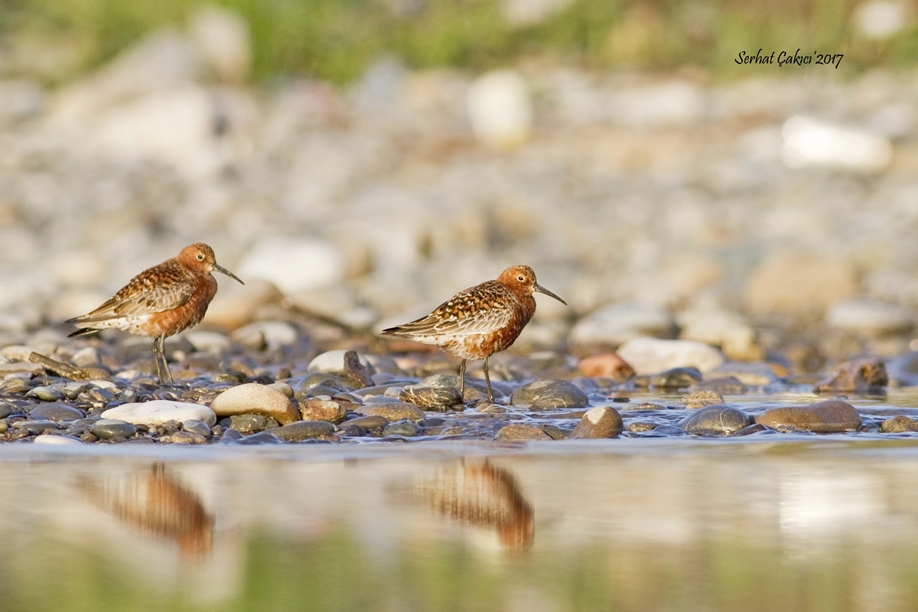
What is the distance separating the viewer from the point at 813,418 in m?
8.72

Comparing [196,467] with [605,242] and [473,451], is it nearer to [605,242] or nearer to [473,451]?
[473,451]

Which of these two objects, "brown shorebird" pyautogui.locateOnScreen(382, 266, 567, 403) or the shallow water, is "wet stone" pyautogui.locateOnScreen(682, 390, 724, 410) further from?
the shallow water

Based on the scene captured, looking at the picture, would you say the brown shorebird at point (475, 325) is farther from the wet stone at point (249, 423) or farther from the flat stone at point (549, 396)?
the wet stone at point (249, 423)

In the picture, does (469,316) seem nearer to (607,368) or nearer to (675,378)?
(607,368)

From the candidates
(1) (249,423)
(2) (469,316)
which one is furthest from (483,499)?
(2) (469,316)

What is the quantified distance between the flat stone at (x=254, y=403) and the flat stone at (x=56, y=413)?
851mm

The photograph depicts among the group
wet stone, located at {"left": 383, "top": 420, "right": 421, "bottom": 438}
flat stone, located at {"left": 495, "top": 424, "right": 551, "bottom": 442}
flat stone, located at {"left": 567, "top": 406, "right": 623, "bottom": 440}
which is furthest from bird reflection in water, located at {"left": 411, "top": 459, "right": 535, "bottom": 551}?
flat stone, located at {"left": 567, "top": 406, "right": 623, "bottom": 440}

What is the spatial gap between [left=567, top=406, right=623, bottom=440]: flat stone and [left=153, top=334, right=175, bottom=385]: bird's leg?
131 inches

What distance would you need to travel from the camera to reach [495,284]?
10.5 metres

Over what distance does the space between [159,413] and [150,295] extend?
242cm

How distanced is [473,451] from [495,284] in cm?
277

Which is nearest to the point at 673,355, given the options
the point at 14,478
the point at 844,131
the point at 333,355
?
the point at 333,355

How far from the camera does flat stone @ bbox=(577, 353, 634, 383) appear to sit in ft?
37.9

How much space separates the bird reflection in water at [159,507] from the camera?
5.71m
